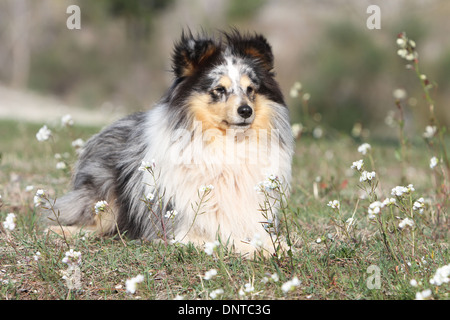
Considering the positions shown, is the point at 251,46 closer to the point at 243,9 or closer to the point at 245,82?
the point at 245,82

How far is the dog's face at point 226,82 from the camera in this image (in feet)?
13.3

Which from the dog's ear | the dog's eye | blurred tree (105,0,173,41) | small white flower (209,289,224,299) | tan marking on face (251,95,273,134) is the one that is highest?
blurred tree (105,0,173,41)

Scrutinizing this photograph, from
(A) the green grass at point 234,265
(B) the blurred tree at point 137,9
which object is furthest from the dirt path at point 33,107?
(A) the green grass at point 234,265

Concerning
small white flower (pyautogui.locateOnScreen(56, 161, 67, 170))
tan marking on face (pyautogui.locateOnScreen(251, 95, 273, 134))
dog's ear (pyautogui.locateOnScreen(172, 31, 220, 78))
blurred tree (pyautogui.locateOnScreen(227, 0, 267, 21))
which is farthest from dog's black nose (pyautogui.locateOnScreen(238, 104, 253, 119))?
blurred tree (pyautogui.locateOnScreen(227, 0, 267, 21))


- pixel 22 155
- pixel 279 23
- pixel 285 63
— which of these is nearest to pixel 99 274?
pixel 22 155

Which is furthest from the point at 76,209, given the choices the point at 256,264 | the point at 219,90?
the point at 256,264

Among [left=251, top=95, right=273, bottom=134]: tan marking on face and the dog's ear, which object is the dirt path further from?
[left=251, top=95, right=273, bottom=134]: tan marking on face

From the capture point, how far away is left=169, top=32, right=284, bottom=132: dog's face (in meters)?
4.04

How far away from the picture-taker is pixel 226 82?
4.10 m

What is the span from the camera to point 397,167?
847cm

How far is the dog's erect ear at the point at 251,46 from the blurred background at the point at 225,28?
9.77 meters

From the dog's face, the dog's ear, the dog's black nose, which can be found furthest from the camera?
the dog's ear
